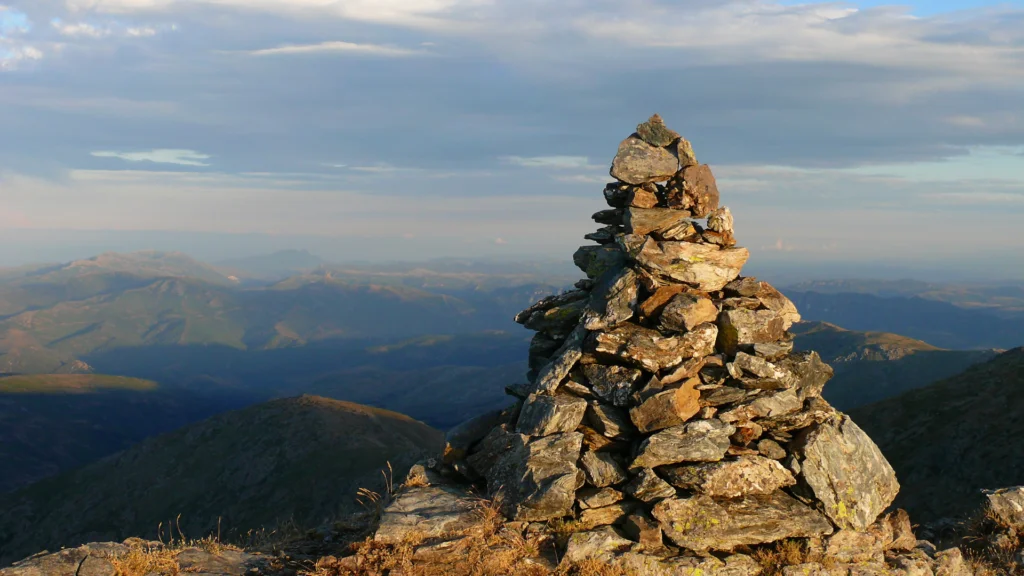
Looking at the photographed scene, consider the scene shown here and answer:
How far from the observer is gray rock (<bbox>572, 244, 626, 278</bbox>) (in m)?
22.5

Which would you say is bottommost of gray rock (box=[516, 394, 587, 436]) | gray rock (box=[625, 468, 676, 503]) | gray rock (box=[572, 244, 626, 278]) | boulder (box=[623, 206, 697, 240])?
gray rock (box=[625, 468, 676, 503])

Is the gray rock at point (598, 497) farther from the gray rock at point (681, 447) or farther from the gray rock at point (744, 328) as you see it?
the gray rock at point (744, 328)

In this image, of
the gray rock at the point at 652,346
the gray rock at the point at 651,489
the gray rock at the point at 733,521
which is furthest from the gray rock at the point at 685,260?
the gray rock at the point at 733,521

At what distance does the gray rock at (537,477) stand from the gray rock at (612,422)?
0.77m

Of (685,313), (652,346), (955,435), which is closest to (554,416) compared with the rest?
(652,346)

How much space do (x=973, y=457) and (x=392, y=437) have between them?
9522 centimetres

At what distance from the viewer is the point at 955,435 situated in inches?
2231

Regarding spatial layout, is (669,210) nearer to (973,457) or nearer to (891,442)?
(973,457)

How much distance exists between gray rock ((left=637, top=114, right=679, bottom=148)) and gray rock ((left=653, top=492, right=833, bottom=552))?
11250mm

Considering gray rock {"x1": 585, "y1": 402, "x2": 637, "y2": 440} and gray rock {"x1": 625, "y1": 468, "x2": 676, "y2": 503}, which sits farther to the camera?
gray rock {"x1": 585, "y1": 402, "x2": 637, "y2": 440}

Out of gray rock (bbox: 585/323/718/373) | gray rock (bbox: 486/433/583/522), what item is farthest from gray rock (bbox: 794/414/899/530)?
gray rock (bbox: 486/433/583/522)

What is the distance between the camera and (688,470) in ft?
57.5

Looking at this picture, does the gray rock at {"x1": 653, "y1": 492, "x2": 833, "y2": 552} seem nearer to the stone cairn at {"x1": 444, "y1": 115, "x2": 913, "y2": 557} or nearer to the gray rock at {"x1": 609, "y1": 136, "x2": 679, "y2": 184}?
the stone cairn at {"x1": 444, "y1": 115, "x2": 913, "y2": 557}

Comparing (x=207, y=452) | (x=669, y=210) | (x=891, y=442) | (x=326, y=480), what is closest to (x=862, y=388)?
(x=891, y=442)
